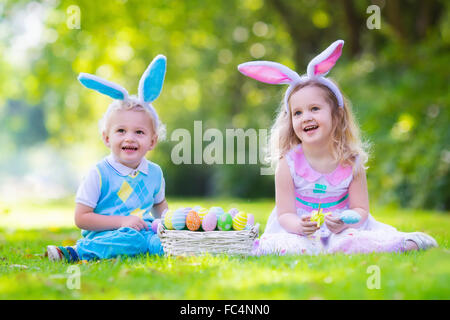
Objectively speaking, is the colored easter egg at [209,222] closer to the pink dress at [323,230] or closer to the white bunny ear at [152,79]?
the pink dress at [323,230]

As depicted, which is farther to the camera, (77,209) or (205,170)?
(205,170)

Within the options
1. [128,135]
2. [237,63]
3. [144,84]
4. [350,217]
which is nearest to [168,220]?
[128,135]

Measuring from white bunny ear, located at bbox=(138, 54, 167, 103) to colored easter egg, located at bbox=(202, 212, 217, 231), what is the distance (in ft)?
3.64

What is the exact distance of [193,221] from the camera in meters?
3.47

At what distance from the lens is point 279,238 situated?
3.71 metres

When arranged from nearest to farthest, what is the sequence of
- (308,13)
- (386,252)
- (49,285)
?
(49,285), (386,252), (308,13)

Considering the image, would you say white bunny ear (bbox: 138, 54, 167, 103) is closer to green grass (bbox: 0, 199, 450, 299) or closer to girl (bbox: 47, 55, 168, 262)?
girl (bbox: 47, 55, 168, 262)

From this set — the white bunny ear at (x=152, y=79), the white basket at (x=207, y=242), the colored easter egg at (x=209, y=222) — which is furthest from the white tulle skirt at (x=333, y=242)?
the white bunny ear at (x=152, y=79)

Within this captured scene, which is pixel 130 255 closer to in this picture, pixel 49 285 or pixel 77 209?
pixel 77 209

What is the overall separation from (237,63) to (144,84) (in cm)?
1354

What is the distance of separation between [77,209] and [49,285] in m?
1.15

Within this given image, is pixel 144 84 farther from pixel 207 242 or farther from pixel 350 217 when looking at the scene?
pixel 350 217
